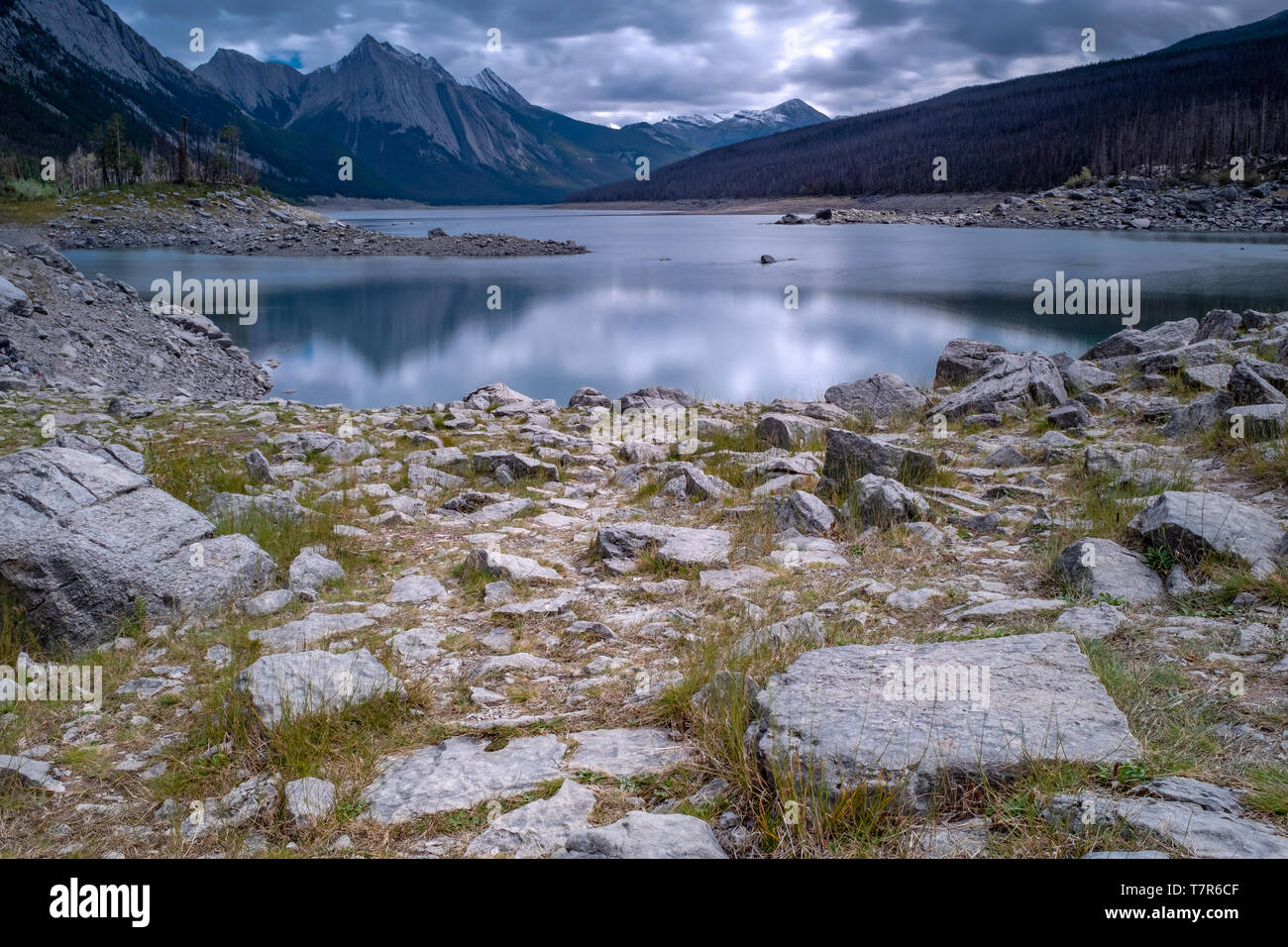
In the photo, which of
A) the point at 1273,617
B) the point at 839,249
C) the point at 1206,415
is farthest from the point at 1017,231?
the point at 1273,617

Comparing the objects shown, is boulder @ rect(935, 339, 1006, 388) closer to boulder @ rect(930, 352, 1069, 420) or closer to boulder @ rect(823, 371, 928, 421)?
boulder @ rect(823, 371, 928, 421)

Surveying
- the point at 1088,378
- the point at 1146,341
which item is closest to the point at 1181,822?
the point at 1088,378

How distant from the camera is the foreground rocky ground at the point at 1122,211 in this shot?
3147 inches

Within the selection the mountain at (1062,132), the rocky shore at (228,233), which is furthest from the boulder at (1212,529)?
the mountain at (1062,132)

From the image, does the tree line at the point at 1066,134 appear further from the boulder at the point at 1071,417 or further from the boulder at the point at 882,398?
the boulder at the point at 1071,417

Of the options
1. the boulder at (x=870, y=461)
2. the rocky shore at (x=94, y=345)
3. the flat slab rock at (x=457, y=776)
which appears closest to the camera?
the flat slab rock at (x=457, y=776)

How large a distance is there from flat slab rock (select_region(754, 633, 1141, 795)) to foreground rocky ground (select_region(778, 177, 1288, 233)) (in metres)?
90.0

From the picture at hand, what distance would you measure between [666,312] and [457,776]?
3060cm

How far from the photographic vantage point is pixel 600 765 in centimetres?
376

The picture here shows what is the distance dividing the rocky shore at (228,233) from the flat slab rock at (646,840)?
5734 centimetres

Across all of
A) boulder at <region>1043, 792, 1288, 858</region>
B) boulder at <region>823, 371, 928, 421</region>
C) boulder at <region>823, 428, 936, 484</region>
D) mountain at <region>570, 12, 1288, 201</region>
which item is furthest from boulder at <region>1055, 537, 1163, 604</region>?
mountain at <region>570, 12, 1288, 201</region>

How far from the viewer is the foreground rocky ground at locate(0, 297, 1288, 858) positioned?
3146 millimetres

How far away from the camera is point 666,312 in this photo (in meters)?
33.2
